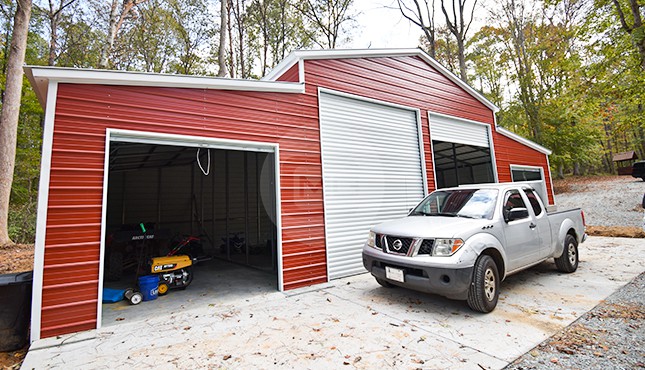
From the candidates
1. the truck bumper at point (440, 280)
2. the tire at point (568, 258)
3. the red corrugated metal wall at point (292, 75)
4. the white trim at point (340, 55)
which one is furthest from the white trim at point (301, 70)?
the tire at point (568, 258)

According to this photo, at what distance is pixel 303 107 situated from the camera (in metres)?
5.50

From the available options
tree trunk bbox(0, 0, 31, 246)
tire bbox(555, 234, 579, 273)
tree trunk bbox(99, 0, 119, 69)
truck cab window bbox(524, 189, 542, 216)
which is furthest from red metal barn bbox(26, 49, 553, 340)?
tree trunk bbox(99, 0, 119, 69)

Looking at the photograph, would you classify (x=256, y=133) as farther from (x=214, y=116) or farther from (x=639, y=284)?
(x=639, y=284)

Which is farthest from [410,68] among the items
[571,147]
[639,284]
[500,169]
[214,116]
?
[571,147]

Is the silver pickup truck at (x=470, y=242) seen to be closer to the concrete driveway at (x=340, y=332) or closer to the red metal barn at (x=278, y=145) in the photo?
the concrete driveway at (x=340, y=332)

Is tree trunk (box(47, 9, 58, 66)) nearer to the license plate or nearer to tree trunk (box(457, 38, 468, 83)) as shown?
the license plate

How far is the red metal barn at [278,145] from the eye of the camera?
334cm

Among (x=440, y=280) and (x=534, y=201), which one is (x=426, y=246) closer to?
(x=440, y=280)

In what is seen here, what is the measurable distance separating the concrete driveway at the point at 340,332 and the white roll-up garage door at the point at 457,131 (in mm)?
4732

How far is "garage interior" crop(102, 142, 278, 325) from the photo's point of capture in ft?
22.4

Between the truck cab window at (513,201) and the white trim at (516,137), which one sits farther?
the white trim at (516,137)

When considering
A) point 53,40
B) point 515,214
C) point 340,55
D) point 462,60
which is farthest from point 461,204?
point 53,40

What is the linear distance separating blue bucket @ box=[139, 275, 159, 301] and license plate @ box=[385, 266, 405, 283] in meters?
3.95

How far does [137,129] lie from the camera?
3871mm
